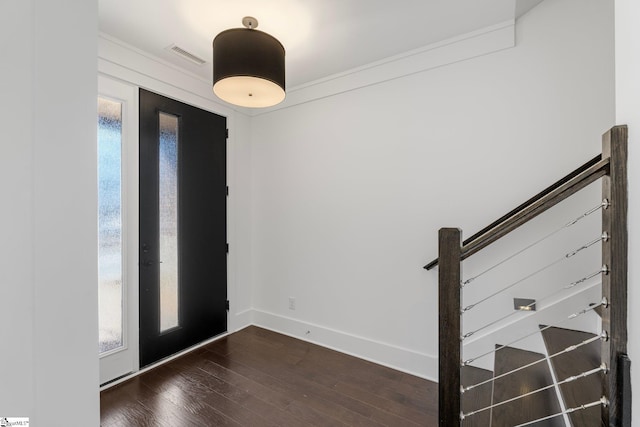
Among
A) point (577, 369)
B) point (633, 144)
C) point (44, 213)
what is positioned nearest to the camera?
point (44, 213)


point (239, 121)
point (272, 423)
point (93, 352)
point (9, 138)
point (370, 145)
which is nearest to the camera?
point (9, 138)

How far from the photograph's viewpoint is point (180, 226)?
2855mm

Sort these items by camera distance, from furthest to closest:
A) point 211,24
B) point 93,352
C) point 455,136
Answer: point 455,136 → point 211,24 → point 93,352

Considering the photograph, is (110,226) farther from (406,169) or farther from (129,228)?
(406,169)

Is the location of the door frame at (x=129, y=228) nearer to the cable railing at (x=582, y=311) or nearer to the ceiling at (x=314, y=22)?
the ceiling at (x=314, y=22)

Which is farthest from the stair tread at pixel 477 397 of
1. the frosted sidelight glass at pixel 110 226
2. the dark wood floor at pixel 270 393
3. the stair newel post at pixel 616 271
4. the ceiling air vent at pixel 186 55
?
the ceiling air vent at pixel 186 55

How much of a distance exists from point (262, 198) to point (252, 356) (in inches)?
67.4

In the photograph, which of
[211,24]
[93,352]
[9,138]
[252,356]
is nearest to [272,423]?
[252,356]

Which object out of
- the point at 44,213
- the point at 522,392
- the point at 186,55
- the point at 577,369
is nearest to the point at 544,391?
the point at 522,392

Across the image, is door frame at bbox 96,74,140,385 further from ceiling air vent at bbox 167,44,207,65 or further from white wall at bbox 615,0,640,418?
white wall at bbox 615,0,640,418

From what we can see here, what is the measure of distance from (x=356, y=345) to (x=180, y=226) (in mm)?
2064

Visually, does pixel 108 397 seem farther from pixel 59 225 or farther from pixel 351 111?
pixel 351 111

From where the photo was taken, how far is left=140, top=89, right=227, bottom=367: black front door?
103 inches

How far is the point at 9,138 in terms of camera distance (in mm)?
583
